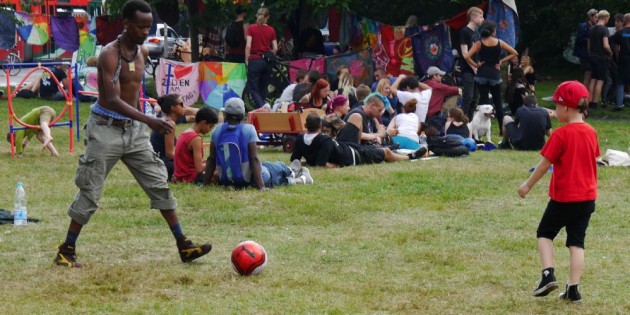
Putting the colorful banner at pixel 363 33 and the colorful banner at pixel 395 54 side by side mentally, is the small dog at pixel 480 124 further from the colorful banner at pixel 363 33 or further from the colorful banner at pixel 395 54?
the colorful banner at pixel 363 33

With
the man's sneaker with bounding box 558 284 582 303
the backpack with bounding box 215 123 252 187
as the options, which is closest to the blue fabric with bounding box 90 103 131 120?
the man's sneaker with bounding box 558 284 582 303

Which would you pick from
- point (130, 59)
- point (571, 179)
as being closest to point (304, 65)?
point (130, 59)

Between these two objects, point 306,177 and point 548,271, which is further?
point 306,177

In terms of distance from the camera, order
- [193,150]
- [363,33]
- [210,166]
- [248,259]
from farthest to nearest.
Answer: [363,33]
[193,150]
[210,166]
[248,259]

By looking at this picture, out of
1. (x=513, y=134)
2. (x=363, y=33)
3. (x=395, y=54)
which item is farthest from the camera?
(x=363, y=33)

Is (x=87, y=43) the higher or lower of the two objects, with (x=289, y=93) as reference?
lower

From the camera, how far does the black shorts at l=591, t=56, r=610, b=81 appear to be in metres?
21.8

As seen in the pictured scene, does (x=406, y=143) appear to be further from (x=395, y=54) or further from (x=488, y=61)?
(x=395, y=54)

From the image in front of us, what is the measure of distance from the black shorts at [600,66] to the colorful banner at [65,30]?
15091 mm

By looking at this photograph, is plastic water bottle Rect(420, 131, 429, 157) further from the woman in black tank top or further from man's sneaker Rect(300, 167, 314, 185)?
man's sneaker Rect(300, 167, 314, 185)

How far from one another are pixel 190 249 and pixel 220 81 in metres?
13.3

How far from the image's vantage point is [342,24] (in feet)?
82.9

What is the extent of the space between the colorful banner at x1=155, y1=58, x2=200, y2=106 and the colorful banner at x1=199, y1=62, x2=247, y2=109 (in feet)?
0.61

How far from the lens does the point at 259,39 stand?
21281 mm
